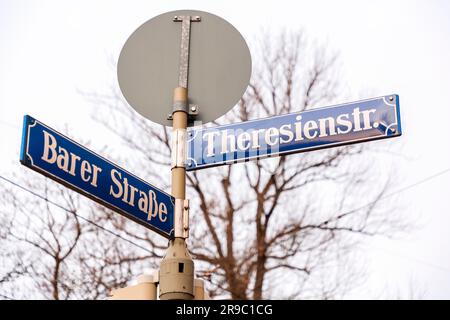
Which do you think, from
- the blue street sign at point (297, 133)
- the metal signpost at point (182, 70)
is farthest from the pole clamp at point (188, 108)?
the blue street sign at point (297, 133)

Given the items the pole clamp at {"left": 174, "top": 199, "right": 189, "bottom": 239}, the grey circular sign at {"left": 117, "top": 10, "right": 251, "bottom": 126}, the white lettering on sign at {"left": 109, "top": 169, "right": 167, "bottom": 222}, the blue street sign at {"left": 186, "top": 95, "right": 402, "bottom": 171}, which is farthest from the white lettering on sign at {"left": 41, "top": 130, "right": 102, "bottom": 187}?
the grey circular sign at {"left": 117, "top": 10, "right": 251, "bottom": 126}

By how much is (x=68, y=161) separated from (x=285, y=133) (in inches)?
62.1

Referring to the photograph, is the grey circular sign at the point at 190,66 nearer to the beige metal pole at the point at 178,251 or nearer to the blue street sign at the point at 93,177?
the beige metal pole at the point at 178,251

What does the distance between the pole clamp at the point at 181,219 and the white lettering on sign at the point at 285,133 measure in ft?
1.43

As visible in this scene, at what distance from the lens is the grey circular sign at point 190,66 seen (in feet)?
19.6

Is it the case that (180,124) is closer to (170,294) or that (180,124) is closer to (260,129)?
(260,129)

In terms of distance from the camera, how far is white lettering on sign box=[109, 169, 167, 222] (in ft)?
16.7

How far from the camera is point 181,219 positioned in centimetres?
536

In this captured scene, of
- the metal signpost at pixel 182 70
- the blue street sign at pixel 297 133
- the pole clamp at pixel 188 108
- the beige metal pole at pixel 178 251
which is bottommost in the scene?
the beige metal pole at pixel 178 251

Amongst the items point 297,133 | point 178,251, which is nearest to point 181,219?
point 178,251

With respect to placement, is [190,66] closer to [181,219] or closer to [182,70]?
[182,70]

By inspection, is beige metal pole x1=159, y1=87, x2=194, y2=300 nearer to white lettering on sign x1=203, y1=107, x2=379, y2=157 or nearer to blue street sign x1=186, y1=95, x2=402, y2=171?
blue street sign x1=186, y1=95, x2=402, y2=171
